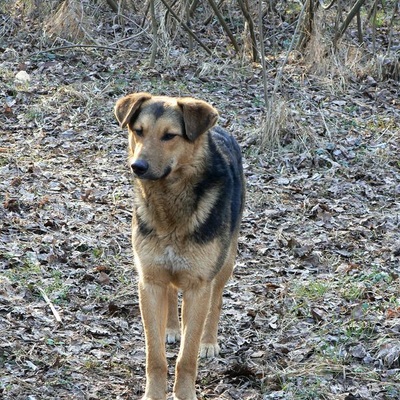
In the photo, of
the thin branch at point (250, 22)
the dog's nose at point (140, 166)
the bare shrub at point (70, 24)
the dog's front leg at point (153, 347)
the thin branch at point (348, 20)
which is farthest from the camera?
the bare shrub at point (70, 24)

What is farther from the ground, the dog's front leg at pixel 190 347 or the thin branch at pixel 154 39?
the thin branch at pixel 154 39

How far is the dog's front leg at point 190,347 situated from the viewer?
5.23 metres

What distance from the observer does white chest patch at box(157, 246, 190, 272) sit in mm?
5199

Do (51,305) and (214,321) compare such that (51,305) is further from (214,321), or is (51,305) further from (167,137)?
(167,137)

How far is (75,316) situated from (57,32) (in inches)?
358

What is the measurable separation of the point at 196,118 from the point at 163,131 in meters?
0.26

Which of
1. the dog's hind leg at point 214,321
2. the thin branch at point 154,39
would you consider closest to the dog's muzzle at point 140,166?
the dog's hind leg at point 214,321

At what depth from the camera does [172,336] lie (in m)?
6.34

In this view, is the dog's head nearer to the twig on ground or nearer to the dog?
the dog

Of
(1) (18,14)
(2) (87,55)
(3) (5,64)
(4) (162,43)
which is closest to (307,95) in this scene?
(4) (162,43)

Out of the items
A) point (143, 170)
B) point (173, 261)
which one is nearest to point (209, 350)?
point (173, 261)

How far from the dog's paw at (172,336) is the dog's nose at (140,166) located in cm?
185

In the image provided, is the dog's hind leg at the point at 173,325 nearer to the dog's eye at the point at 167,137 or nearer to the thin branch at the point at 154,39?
the dog's eye at the point at 167,137

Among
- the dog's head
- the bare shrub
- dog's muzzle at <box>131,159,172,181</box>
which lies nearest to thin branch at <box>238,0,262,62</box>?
the bare shrub
